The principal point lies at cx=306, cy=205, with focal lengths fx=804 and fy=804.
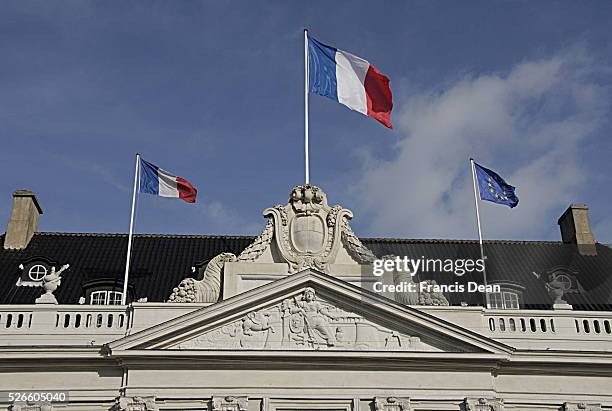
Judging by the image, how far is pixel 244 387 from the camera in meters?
25.4

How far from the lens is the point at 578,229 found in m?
38.0

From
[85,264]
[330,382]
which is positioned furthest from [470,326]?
[85,264]

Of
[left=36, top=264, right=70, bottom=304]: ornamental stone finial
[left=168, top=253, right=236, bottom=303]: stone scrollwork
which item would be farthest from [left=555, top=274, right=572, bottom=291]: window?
[left=36, top=264, right=70, bottom=304]: ornamental stone finial

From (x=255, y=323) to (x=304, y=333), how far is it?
164 centimetres

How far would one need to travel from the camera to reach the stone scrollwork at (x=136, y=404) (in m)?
24.9

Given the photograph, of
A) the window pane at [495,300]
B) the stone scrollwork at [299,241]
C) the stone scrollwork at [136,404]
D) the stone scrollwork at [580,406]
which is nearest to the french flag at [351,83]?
the stone scrollwork at [299,241]

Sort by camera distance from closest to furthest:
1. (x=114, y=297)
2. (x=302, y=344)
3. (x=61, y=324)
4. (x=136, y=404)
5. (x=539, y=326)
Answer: (x=136, y=404), (x=302, y=344), (x=61, y=324), (x=539, y=326), (x=114, y=297)

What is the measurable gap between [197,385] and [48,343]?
5.10 m

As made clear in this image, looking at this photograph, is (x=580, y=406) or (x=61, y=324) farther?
(x=61, y=324)

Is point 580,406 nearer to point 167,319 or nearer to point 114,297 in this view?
point 167,319

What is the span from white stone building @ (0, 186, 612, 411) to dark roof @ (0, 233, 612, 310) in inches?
172

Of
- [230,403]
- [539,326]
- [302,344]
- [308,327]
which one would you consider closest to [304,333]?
[308,327]

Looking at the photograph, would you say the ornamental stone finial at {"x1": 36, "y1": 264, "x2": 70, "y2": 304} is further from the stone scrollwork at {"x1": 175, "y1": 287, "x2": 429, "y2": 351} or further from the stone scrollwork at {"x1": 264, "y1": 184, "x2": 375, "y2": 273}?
the stone scrollwork at {"x1": 264, "y1": 184, "x2": 375, "y2": 273}

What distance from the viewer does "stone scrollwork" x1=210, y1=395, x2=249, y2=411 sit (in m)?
24.9
